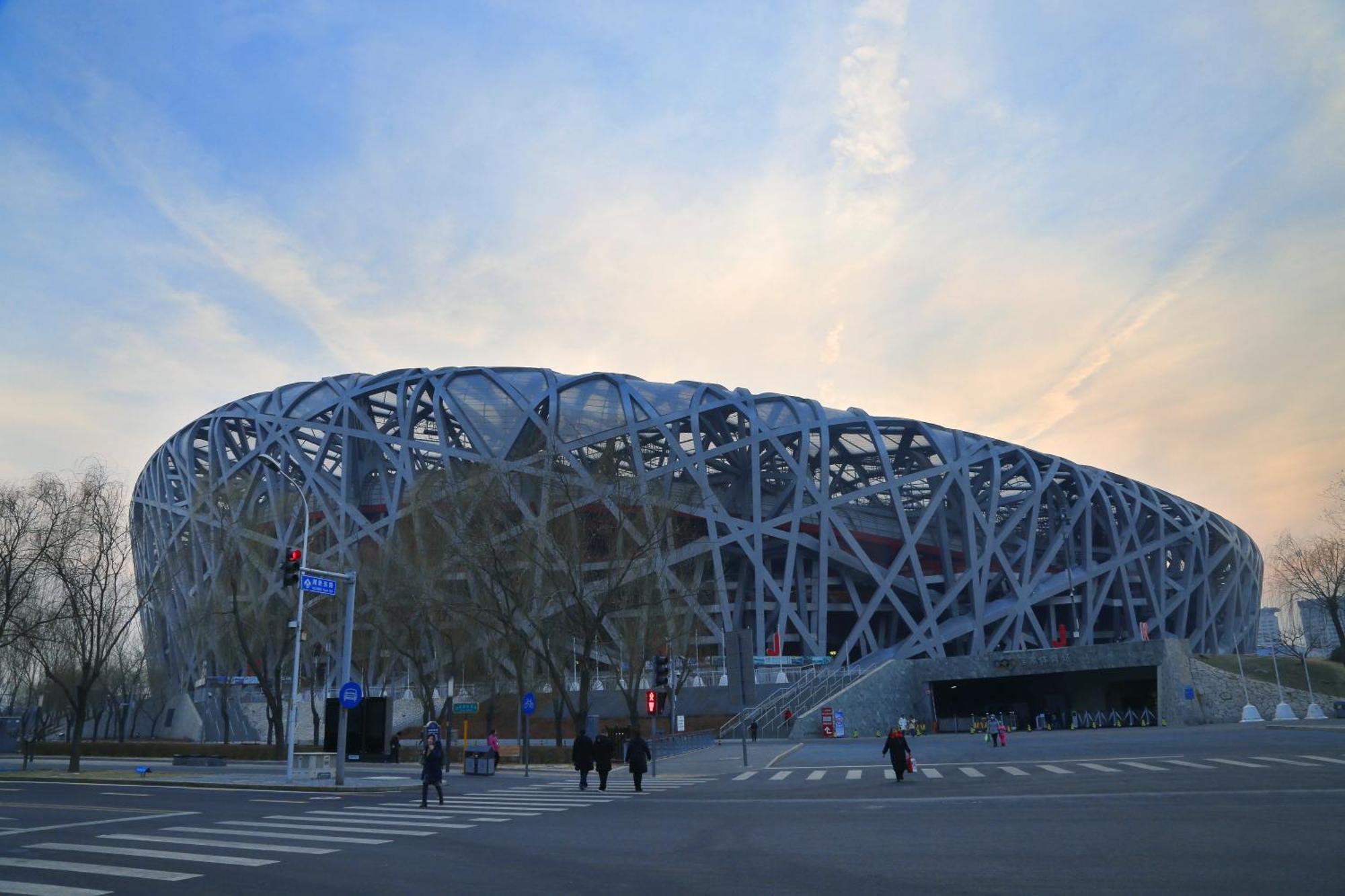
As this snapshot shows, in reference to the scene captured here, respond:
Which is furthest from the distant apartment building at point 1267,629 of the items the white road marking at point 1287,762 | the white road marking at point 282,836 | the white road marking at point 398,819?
the white road marking at point 282,836

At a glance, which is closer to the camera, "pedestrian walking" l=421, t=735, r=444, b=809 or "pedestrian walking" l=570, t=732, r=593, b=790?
"pedestrian walking" l=421, t=735, r=444, b=809

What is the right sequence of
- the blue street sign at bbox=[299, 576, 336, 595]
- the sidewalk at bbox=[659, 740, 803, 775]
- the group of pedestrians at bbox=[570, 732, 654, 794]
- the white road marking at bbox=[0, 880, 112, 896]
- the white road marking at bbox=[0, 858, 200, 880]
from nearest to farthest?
the white road marking at bbox=[0, 880, 112, 896] → the white road marking at bbox=[0, 858, 200, 880] → the group of pedestrians at bbox=[570, 732, 654, 794] → the blue street sign at bbox=[299, 576, 336, 595] → the sidewalk at bbox=[659, 740, 803, 775]

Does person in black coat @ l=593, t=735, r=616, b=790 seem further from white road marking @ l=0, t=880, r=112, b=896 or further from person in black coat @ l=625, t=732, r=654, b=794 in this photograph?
white road marking @ l=0, t=880, r=112, b=896

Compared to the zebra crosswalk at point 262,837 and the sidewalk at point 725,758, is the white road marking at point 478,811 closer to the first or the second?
the zebra crosswalk at point 262,837

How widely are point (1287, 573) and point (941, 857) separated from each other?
2918 inches

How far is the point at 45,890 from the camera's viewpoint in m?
9.69

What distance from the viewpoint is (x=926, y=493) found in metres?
73.4

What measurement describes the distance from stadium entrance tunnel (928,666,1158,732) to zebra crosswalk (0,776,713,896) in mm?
39589

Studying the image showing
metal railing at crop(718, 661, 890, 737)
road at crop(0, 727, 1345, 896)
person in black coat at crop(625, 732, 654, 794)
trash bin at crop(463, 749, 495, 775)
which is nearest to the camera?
road at crop(0, 727, 1345, 896)

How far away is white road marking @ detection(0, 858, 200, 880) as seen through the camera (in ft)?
35.1

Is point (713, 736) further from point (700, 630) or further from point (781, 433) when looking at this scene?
point (781, 433)

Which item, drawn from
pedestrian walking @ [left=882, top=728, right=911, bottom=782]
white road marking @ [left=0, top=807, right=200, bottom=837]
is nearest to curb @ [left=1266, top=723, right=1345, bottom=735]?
pedestrian walking @ [left=882, top=728, right=911, bottom=782]

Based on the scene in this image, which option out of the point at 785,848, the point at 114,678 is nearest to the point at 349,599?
the point at 785,848

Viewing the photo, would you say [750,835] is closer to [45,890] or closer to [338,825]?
[338,825]
